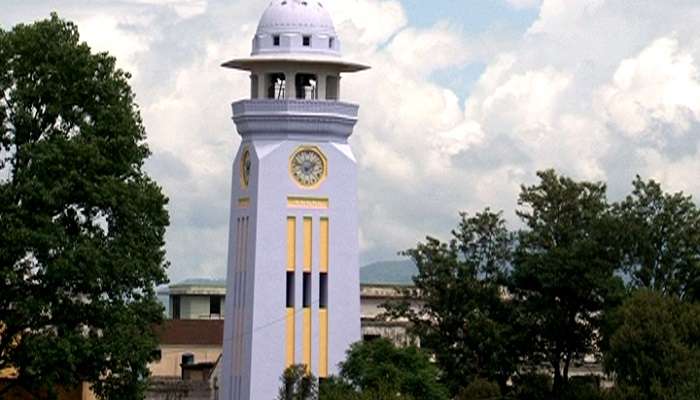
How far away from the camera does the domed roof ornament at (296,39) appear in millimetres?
99750

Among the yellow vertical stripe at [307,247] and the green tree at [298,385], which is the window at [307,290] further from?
the green tree at [298,385]

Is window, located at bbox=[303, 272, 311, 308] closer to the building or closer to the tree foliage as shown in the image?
the tree foliage

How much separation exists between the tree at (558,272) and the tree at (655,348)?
6.52 meters

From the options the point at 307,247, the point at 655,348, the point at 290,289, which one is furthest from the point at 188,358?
the point at 655,348

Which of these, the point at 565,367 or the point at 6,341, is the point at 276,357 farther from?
the point at 6,341

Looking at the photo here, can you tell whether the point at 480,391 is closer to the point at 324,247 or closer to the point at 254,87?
the point at 324,247

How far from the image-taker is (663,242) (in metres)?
96.1

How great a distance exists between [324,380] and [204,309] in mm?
50241

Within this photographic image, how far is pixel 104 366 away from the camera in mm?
76375

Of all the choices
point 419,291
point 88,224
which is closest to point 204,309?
point 419,291

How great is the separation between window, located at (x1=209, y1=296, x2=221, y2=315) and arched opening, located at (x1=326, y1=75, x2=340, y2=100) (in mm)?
43775

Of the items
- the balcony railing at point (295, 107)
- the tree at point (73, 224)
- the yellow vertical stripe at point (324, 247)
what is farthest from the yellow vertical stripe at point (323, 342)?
the tree at point (73, 224)

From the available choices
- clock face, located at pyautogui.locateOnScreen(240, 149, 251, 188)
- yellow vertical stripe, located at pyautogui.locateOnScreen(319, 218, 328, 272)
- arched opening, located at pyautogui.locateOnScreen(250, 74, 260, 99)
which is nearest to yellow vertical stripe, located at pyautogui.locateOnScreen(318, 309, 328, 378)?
yellow vertical stripe, located at pyautogui.locateOnScreen(319, 218, 328, 272)

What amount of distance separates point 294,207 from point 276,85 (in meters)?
4.44
